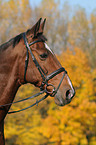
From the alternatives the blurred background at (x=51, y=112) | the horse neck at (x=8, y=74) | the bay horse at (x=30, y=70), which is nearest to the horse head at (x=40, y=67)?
the bay horse at (x=30, y=70)

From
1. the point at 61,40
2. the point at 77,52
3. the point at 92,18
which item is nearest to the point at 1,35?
the point at 77,52

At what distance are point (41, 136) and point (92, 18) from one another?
833 inches

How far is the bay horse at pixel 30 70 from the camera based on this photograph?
2682 mm

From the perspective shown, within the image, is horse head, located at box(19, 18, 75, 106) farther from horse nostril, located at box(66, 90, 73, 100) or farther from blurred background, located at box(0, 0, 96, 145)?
blurred background, located at box(0, 0, 96, 145)

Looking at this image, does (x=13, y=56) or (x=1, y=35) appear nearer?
(x=13, y=56)

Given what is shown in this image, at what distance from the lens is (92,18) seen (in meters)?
29.3

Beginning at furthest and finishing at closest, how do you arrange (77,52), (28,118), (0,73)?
(77,52) → (28,118) → (0,73)

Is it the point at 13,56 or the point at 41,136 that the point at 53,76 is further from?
the point at 41,136

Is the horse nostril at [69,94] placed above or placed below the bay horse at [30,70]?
below

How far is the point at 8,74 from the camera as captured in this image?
271 cm

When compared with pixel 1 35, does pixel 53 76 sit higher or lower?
lower

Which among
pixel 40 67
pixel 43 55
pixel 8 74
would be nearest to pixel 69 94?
pixel 40 67

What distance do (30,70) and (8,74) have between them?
32 centimetres

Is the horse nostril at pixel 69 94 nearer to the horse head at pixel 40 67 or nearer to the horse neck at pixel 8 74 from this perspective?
the horse head at pixel 40 67
